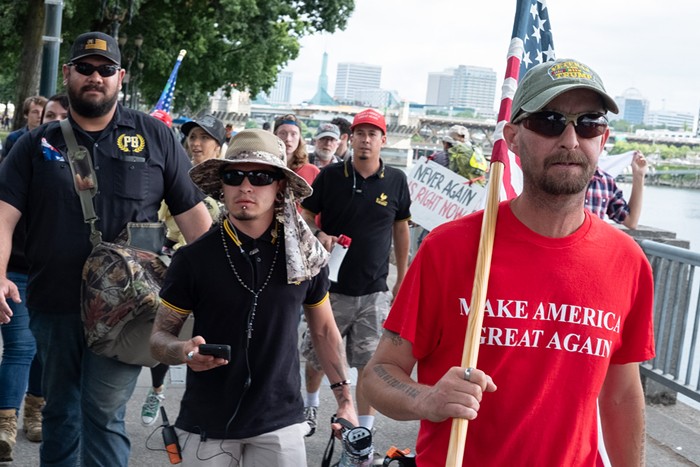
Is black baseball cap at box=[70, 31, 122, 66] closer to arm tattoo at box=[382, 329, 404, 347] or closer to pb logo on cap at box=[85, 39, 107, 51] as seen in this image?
pb logo on cap at box=[85, 39, 107, 51]

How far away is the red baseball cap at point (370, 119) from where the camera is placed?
22.9 ft

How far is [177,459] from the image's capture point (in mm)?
3738

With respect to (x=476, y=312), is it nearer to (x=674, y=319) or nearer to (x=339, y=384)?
(x=339, y=384)

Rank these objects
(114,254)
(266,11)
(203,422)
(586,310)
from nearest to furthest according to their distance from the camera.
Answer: (586,310)
(203,422)
(114,254)
(266,11)

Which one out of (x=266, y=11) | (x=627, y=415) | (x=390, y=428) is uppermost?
(x=266, y=11)

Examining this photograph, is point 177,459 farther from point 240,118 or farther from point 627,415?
point 240,118

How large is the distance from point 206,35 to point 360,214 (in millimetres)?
22517

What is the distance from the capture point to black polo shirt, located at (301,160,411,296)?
6680mm

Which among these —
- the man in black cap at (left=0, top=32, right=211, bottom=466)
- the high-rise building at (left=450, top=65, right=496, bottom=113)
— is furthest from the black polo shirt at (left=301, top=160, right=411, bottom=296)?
the high-rise building at (left=450, top=65, right=496, bottom=113)

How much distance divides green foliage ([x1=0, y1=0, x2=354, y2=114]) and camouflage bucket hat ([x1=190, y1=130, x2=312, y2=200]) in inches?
749

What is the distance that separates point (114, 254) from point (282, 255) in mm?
818

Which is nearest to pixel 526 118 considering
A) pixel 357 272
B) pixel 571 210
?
pixel 571 210

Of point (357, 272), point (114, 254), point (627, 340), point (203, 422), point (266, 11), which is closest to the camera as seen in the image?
point (627, 340)

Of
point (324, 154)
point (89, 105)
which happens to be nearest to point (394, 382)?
point (89, 105)
